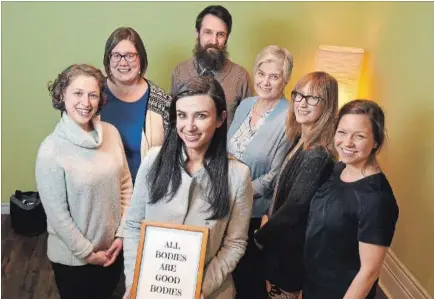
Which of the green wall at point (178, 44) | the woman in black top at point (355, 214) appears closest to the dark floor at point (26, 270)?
the green wall at point (178, 44)

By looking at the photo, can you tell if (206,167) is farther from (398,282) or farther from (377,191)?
(398,282)

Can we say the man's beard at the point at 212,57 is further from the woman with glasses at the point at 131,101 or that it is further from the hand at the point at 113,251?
the hand at the point at 113,251

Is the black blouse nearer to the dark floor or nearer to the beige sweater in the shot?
the beige sweater

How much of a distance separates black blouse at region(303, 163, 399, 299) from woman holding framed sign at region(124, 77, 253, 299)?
243 mm

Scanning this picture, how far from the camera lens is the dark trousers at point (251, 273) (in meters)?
2.19

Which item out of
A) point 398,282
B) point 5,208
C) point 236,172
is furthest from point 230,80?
point 5,208

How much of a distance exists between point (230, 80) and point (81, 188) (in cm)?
115

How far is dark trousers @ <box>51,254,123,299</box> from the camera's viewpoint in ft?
6.40

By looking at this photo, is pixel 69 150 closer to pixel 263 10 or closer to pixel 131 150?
pixel 131 150

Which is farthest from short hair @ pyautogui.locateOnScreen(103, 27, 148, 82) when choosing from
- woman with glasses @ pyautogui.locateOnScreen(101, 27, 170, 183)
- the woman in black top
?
the woman in black top

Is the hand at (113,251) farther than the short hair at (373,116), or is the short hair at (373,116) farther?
the hand at (113,251)

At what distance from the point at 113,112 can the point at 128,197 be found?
43 centimetres

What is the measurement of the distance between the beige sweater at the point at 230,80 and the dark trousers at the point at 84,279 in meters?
A: 1.01

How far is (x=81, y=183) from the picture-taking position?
5.84 ft
